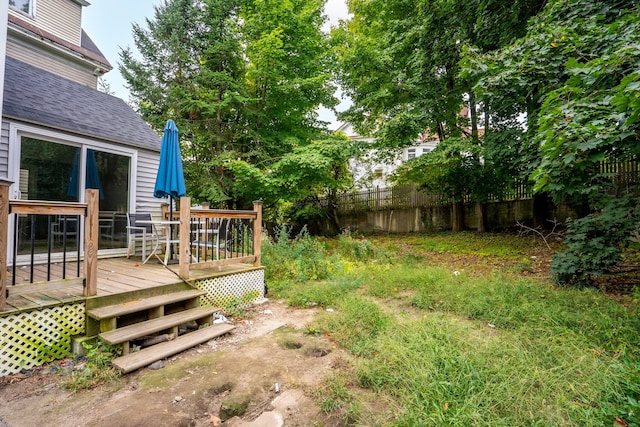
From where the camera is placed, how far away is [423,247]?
8617mm

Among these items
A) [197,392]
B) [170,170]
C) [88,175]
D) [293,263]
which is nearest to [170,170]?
[170,170]

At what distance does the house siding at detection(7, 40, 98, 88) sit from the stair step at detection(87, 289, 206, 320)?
867cm

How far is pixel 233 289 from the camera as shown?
4.51m

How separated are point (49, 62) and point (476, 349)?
39.7 ft

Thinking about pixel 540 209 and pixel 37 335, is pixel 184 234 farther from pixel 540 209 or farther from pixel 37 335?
pixel 540 209

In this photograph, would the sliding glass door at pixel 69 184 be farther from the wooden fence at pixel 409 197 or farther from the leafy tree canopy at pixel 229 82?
the wooden fence at pixel 409 197

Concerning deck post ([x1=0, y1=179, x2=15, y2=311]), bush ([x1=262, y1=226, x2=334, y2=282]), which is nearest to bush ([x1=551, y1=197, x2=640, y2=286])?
bush ([x1=262, y1=226, x2=334, y2=282])

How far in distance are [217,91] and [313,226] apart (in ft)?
23.3

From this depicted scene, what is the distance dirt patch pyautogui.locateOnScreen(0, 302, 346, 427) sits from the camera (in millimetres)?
2047

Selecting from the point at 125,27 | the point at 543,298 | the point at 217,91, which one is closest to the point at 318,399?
the point at 543,298

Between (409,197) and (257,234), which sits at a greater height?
(409,197)

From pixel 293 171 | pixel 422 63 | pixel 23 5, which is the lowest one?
pixel 293 171

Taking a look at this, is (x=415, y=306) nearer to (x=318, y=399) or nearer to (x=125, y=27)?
(x=318, y=399)

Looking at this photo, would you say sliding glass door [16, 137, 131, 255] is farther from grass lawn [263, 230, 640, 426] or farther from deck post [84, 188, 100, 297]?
grass lawn [263, 230, 640, 426]
